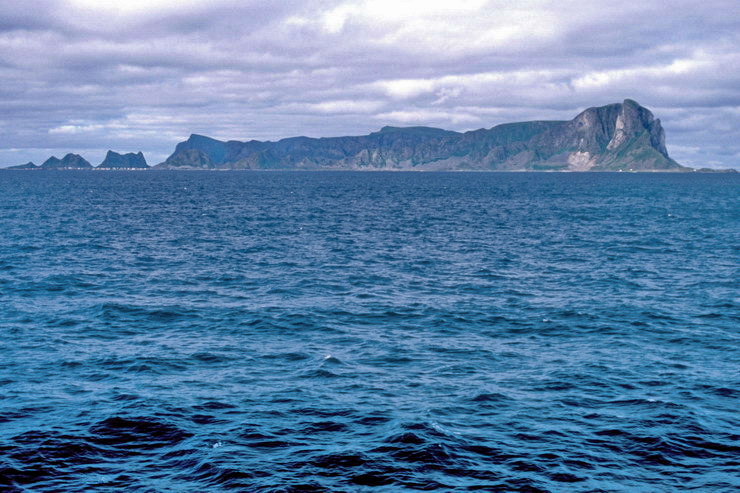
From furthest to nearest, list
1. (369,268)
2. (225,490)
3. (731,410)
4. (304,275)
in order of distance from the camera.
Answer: (369,268) → (304,275) → (731,410) → (225,490)

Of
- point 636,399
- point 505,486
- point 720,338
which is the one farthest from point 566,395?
point 720,338

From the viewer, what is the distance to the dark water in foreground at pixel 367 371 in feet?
72.3

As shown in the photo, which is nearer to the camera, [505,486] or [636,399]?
[505,486]

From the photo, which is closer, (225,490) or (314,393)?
(225,490)

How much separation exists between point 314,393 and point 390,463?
7597mm

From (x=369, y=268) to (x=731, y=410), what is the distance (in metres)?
37.6

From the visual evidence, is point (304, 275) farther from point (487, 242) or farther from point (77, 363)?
point (487, 242)

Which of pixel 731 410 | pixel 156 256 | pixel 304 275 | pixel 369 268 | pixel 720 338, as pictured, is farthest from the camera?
pixel 156 256

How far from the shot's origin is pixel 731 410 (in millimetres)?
27188

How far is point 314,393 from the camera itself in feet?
95.2

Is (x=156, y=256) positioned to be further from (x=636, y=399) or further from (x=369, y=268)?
(x=636, y=399)

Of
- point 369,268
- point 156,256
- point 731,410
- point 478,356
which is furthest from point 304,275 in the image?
point 731,410

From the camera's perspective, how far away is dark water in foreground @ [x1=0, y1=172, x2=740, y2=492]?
22047 millimetres

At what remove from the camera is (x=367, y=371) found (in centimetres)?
3209
